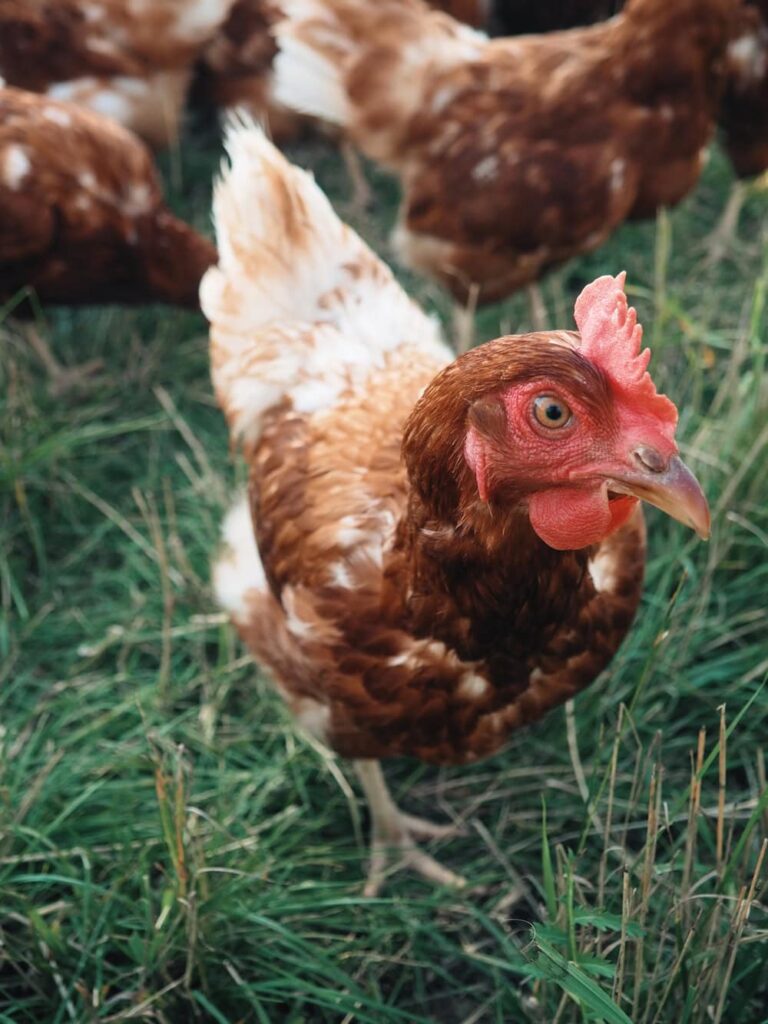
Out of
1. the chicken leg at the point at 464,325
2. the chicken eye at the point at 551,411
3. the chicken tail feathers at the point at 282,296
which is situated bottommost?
the chicken leg at the point at 464,325

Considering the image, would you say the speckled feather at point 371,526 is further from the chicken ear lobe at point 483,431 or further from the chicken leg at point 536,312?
the chicken leg at point 536,312

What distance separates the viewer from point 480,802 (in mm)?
2166

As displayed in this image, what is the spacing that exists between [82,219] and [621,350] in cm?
223

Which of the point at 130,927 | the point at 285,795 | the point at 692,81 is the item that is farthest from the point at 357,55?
the point at 130,927

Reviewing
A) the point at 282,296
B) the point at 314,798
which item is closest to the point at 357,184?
the point at 282,296

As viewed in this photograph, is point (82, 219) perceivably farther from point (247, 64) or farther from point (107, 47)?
point (247, 64)

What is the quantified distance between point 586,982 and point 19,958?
104 centimetres

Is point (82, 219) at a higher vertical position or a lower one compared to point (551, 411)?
lower

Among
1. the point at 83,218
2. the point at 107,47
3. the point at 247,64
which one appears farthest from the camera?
the point at 247,64

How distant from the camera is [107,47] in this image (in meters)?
3.74

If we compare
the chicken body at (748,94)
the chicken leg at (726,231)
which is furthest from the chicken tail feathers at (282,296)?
the chicken leg at (726,231)

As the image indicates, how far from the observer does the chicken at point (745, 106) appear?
3096 millimetres

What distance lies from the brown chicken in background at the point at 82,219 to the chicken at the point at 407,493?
860 millimetres

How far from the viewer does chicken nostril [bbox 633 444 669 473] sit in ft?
3.90
